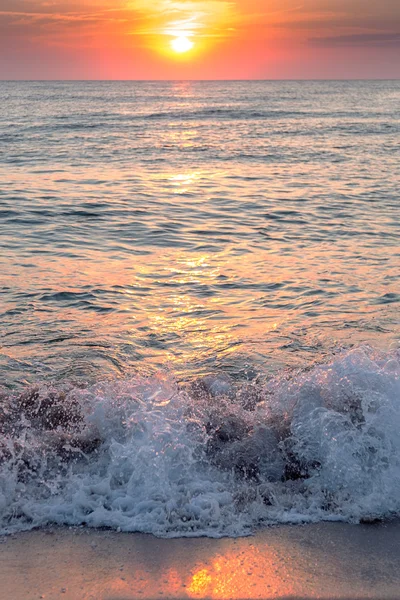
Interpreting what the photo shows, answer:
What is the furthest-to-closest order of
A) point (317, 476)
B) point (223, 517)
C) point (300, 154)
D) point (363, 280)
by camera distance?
point (300, 154)
point (363, 280)
point (317, 476)
point (223, 517)

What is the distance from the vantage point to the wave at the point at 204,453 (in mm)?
4387

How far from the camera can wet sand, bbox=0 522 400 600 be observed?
3.63 metres

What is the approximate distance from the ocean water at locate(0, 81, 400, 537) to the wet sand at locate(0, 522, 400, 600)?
0.16 m

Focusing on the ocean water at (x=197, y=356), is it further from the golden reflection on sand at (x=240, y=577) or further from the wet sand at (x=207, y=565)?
the golden reflection on sand at (x=240, y=577)

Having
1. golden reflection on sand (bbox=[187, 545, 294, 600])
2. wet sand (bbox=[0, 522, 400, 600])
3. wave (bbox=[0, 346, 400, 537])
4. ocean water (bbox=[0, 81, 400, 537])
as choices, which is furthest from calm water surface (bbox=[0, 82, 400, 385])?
golden reflection on sand (bbox=[187, 545, 294, 600])

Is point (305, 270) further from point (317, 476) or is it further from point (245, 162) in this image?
point (245, 162)

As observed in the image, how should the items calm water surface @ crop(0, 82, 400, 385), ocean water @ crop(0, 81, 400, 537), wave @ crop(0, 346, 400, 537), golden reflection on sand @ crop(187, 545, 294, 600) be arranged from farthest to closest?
calm water surface @ crop(0, 82, 400, 385)
ocean water @ crop(0, 81, 400, 537)
wave @ crop(0, 346, 400, 537)
golden reflection on sand @ crop(187, 545, 294, 600)

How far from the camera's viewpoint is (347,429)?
5.13 metres

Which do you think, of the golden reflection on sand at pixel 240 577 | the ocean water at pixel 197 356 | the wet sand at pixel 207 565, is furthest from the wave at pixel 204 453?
the golden reflection on sand at pixel 240 577

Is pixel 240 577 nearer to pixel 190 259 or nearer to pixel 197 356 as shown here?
pixel 197 356

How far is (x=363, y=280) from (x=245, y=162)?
1460cm

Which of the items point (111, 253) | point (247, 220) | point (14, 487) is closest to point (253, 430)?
point (14, 487)

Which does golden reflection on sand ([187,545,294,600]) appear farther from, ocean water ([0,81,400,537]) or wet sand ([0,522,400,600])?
ocean water ([0,81,400,537])

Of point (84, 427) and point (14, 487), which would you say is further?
point (84, 427)
